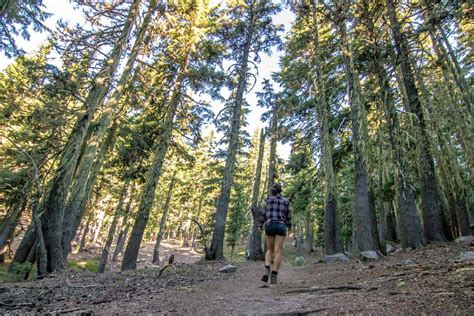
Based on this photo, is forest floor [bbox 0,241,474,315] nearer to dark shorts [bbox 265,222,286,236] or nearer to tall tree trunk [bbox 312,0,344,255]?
dark shorts [bbox 265,222,286,236]

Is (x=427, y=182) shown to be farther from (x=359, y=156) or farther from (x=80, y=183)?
(x=80, y=183)

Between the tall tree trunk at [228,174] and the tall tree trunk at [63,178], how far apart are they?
5.76m

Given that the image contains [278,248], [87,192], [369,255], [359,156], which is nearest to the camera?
[278,248]

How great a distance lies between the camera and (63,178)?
25.0 feet

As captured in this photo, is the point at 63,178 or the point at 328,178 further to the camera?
the point at 328,178

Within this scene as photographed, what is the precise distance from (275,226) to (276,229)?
2.8 inches

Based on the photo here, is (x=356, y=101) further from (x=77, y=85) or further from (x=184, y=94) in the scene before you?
(x=77, y=85)

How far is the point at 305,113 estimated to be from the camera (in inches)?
573

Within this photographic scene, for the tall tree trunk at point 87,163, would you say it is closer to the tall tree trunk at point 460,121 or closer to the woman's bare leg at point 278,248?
the woman's bare leg at point 278,248

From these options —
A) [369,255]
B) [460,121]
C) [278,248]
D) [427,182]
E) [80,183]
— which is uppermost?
[460,121]

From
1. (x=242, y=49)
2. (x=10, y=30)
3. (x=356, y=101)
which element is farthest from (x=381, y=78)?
(x=10, y=30)

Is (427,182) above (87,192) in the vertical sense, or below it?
above

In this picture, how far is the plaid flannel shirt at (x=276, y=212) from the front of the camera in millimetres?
6176

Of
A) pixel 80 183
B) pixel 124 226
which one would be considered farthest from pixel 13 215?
pixel 124 226
